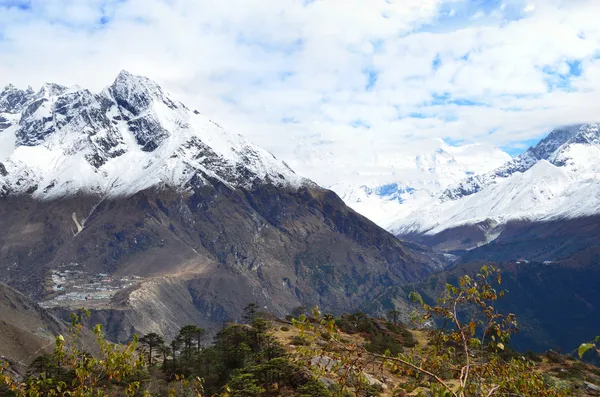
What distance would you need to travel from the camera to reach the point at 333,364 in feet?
77.0

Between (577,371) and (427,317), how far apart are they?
69233 mm

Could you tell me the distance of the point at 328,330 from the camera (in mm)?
15969

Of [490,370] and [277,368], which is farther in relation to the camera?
[277,368]

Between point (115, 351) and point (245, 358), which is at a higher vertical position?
point (115, 351)

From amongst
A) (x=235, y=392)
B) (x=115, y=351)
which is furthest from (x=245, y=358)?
(x=115, y=351)

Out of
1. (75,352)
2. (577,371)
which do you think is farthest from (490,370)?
(577,371)

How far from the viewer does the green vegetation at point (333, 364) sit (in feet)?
55.8

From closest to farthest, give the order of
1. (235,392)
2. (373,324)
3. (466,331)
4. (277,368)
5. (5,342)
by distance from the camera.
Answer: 1. (466,331)
2. (235,392)
3. (277,368)
4. (373,324)
5. (5,342)

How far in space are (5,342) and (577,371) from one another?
197091mm

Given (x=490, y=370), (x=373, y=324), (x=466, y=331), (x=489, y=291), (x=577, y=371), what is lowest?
(x=577, y=371)

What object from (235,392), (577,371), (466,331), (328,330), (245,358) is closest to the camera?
(328,330)

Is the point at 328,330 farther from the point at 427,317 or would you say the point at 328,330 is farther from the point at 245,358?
the point at 245,358

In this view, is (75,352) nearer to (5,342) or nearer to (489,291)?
(489,291)

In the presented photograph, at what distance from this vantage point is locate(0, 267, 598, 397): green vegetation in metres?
17.0
